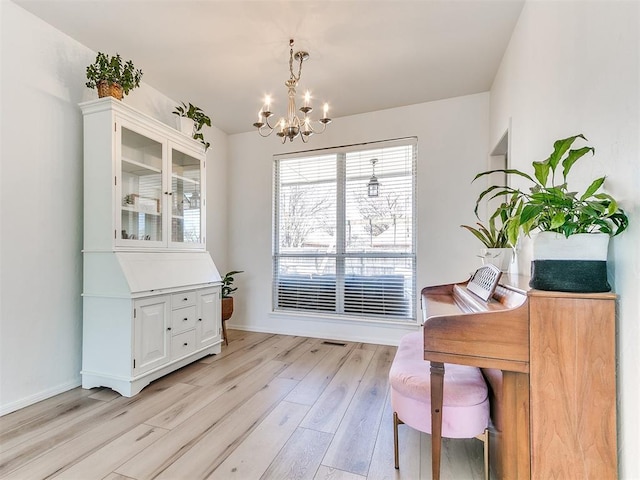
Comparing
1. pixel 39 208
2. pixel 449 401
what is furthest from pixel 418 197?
pixel 39 208

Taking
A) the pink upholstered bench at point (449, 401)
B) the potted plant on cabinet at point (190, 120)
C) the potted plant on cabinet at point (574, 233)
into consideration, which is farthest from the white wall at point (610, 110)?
the potted plant on cabinet at point (190, 120)

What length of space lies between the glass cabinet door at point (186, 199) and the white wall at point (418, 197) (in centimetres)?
105

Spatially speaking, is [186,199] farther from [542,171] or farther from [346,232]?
[542,171]

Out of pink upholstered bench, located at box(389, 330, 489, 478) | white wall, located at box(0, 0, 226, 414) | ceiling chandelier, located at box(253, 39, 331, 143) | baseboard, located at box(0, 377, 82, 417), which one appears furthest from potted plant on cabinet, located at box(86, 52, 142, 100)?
pink upholstered bench, located at box(389, 330, 489, 478)

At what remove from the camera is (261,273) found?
4129 millimetres

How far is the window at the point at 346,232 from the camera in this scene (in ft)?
11.5

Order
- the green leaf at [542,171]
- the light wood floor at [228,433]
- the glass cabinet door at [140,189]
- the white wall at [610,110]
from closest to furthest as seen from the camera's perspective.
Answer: the white wall at [610,110] < the green leaf at [542,171] < the light wood floor at [228,433] < the glass cabinet door at [140,189]

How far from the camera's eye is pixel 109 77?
234 centimetres

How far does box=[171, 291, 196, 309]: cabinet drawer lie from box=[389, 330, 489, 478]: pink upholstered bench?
1956mm

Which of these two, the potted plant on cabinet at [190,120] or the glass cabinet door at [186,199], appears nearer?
the glass cabinet door at [186,199]

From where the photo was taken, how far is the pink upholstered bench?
A: 1.36 meters

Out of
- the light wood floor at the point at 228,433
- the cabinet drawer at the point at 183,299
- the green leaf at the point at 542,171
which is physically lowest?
the light wood floor at the point at 228,433

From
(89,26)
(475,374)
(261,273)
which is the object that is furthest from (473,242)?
(89,26)

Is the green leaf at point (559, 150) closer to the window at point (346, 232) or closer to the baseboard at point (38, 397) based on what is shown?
the window at point (346, 232)
